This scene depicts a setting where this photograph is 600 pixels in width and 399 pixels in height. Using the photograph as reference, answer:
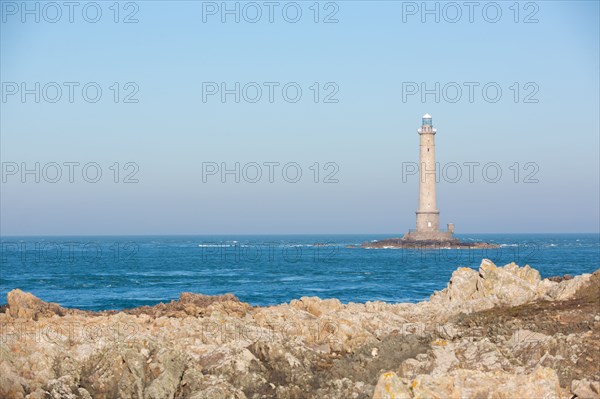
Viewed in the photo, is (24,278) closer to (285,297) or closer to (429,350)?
(285,297)

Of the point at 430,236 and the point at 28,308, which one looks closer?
the point at 28,308

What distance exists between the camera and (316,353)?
16.8 meters

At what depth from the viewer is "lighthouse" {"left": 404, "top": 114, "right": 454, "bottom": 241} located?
87.7 meters

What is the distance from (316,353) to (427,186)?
A: 72.3m

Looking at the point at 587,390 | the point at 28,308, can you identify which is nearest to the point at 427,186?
the point at 28,308

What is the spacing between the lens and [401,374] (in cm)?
1469

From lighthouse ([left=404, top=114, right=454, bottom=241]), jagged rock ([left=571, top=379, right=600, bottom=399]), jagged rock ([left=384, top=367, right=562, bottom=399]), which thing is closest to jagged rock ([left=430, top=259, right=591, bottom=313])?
jagged rock ([left=571, top=379, right=600, bottom=399])

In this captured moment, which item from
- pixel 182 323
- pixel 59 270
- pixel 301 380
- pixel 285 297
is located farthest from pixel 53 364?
pixel 59 270

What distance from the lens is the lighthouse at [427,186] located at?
3452 inches

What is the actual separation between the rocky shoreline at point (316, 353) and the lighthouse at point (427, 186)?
67957 millimetres

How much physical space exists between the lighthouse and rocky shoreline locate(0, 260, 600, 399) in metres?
68.0

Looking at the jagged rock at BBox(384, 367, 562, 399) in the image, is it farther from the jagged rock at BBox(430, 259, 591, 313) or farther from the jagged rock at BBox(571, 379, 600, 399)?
the jagged rock at BBox(430, 259, 591, 313)

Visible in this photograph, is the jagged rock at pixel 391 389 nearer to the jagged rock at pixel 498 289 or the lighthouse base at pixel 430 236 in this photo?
the jagged rock at pixel 498 289

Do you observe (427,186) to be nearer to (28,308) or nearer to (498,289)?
(498,289)
